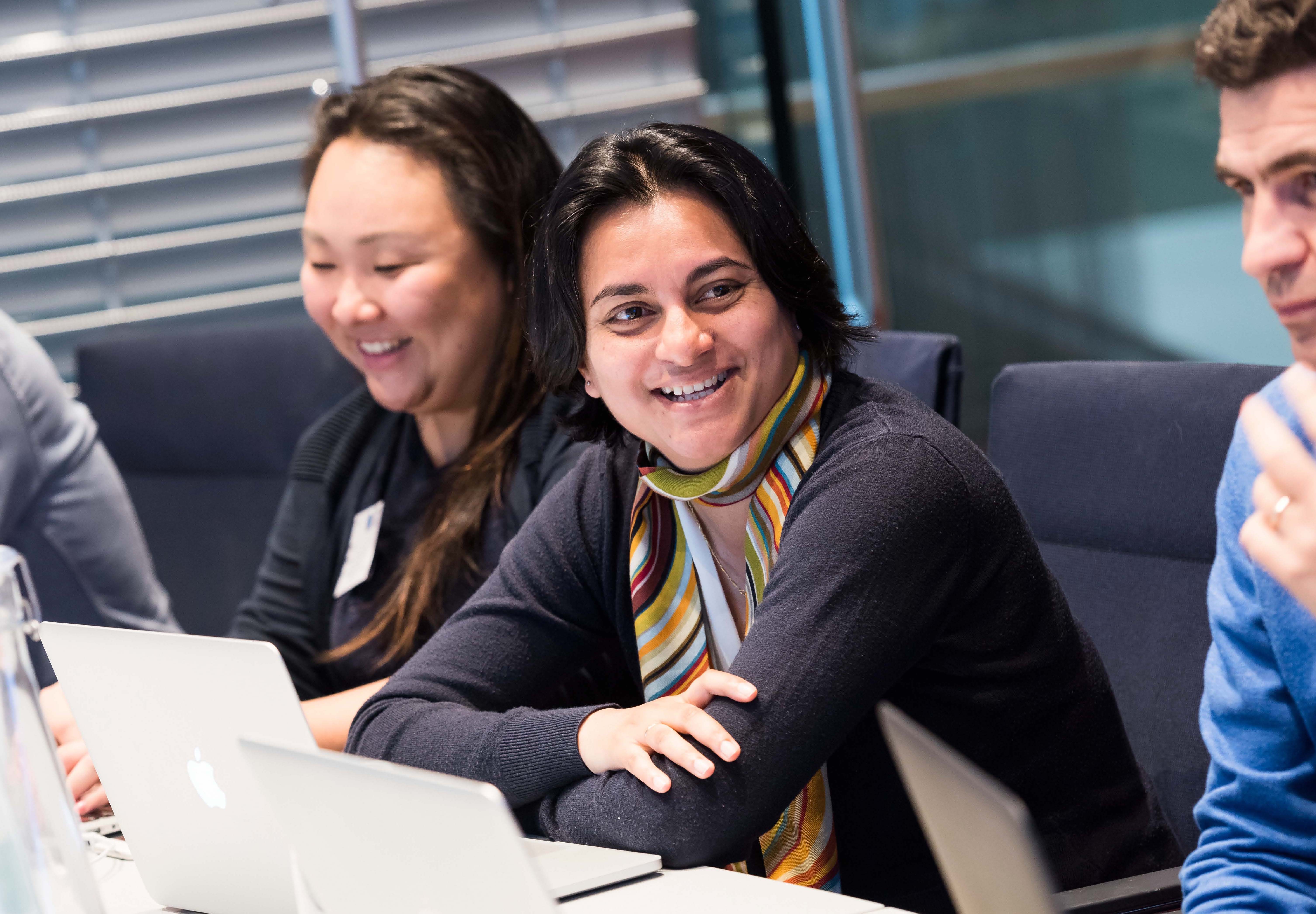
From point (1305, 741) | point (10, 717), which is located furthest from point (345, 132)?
point (1305, 741)

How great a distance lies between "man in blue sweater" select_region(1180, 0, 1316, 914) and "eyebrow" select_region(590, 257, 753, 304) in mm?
482

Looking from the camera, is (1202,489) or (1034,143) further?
(1034,143)

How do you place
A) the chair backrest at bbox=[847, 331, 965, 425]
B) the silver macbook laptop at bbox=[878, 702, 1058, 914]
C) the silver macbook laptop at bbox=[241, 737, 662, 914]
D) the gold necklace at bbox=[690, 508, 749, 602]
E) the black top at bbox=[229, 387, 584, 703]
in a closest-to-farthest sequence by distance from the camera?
the silver macbook laptop at bbox=[878, 702, 1058, 914]
the silver macbook laptop at bbox=[241, 737, 662, 914]
the gold necklace at bbox=[690, 508, 749, 602]
the chair backrest at bbox=[847, 331, 965, 425]
the black top at bbox=[229, 387, 584, 703]

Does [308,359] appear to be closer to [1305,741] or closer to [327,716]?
[327,716]

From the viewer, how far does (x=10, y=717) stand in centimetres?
90

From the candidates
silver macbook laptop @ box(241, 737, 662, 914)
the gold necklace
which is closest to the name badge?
the gold necklace

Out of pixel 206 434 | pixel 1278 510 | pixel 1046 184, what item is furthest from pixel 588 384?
pixel 1046 184

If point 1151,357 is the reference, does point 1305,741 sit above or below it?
above

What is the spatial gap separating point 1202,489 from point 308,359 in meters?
1.81

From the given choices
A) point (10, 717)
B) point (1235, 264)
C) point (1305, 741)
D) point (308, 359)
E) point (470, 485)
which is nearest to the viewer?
point (10, 717)

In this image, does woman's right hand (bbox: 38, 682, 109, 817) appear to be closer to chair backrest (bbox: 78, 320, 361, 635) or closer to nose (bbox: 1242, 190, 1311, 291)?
chair backrest (bbox: 78, 320, 361, 635)

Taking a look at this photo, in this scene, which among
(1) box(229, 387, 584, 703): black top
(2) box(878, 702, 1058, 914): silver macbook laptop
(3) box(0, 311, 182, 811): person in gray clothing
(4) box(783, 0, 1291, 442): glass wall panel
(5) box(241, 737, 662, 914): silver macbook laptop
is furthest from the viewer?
(4) box(783, 0, 1291, 442): glass wall panel

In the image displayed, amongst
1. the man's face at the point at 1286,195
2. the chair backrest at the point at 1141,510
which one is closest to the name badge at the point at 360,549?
the chair backrest at the point at 1141,510

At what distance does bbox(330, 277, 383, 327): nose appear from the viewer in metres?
1.86
